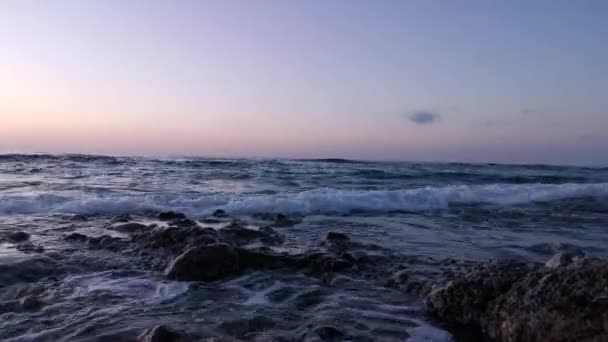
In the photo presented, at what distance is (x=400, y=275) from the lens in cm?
486

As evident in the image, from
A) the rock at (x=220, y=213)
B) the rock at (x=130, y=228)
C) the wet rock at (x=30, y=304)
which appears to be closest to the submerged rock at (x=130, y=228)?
the rock at (x=130, y=228)

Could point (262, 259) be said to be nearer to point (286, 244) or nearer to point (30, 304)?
point (286, 244)

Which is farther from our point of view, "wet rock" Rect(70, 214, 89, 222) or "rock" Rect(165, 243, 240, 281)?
"wet rock" Rect(70, 214, 89, 222)

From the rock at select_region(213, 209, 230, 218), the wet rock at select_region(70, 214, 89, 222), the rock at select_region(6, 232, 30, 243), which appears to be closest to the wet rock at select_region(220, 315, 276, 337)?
the rock at select_region(6, 232, 30, 243)

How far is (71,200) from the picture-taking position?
35.7 ft

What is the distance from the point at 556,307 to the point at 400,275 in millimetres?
2075

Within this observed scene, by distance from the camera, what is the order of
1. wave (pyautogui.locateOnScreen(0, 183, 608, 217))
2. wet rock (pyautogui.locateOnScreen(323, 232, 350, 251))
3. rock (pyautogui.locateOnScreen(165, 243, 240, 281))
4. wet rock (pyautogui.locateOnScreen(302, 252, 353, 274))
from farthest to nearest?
wave (pyautogui.locateOnScreen(0, 183, 608, 217))
wet rock (pyautogui.locateOnScreen(323, 232, 350, 251))
wet rock (pyautogui.locateOnScreen(302, 252, 353, 274))
rock (pyautogui.locateOnScreen(165, 243, 240, 281))

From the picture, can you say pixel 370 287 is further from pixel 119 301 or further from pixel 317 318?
pixel 119 301

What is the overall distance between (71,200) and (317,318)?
29.5 ft

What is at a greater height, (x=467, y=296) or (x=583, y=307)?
(x=583, y=307)

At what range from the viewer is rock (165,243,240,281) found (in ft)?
15.7

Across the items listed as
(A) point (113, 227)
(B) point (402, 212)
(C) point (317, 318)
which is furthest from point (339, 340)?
(B) point (402, 212)

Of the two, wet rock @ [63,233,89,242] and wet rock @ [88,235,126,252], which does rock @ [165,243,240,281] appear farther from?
wet rock @ [63,233,89,242]

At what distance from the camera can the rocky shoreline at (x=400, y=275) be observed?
2850 mm
